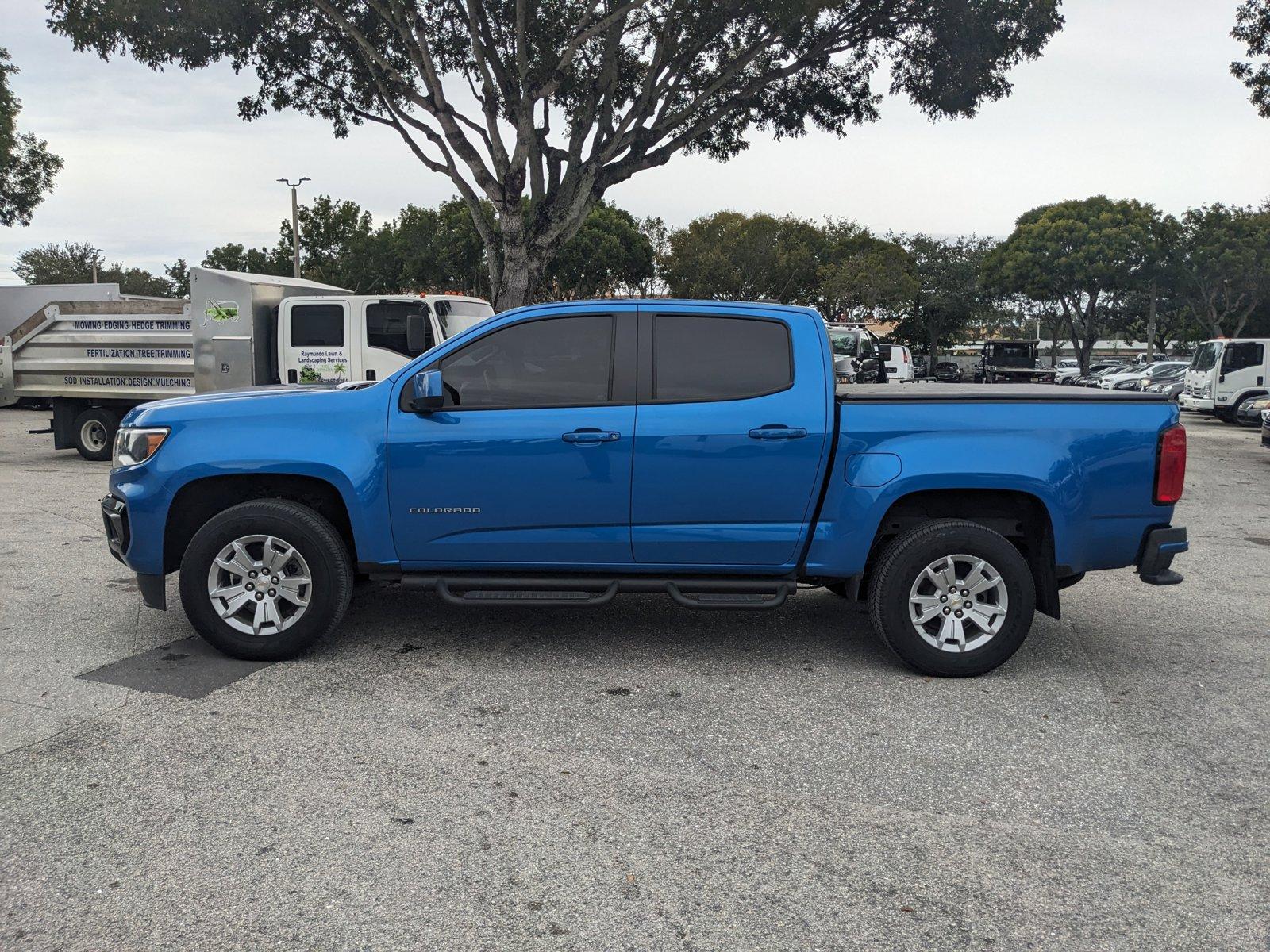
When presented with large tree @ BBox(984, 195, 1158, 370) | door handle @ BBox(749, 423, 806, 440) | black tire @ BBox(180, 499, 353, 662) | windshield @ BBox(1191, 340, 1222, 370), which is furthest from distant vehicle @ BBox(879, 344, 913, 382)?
black tire @ BBox(180, 499, 353, 662)

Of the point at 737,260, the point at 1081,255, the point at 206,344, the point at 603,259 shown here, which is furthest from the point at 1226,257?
the point at 206,344

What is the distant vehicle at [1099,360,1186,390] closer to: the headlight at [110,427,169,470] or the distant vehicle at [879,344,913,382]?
the distant vehicle at [879,344,913,382]

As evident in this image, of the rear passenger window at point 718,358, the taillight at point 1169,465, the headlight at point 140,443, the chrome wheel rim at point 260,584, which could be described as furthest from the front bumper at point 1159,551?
the headlight at point 140,443

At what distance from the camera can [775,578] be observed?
535 centimetres

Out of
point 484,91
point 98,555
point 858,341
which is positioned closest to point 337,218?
point 858,341

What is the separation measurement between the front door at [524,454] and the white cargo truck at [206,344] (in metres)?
6.31

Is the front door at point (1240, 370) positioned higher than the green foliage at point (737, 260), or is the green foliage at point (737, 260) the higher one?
the green foliage at point (737, 260)

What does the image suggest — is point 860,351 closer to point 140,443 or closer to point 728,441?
point 728,441

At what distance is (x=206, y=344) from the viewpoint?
13727mm

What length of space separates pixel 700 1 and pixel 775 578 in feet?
43.5

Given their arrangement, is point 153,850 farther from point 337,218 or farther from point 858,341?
point 337,218

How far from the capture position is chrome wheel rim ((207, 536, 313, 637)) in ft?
17.1

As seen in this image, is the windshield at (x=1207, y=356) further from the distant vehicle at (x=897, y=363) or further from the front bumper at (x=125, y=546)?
the front bumper at (x=125, y=546)

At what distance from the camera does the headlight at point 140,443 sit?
5324mm
